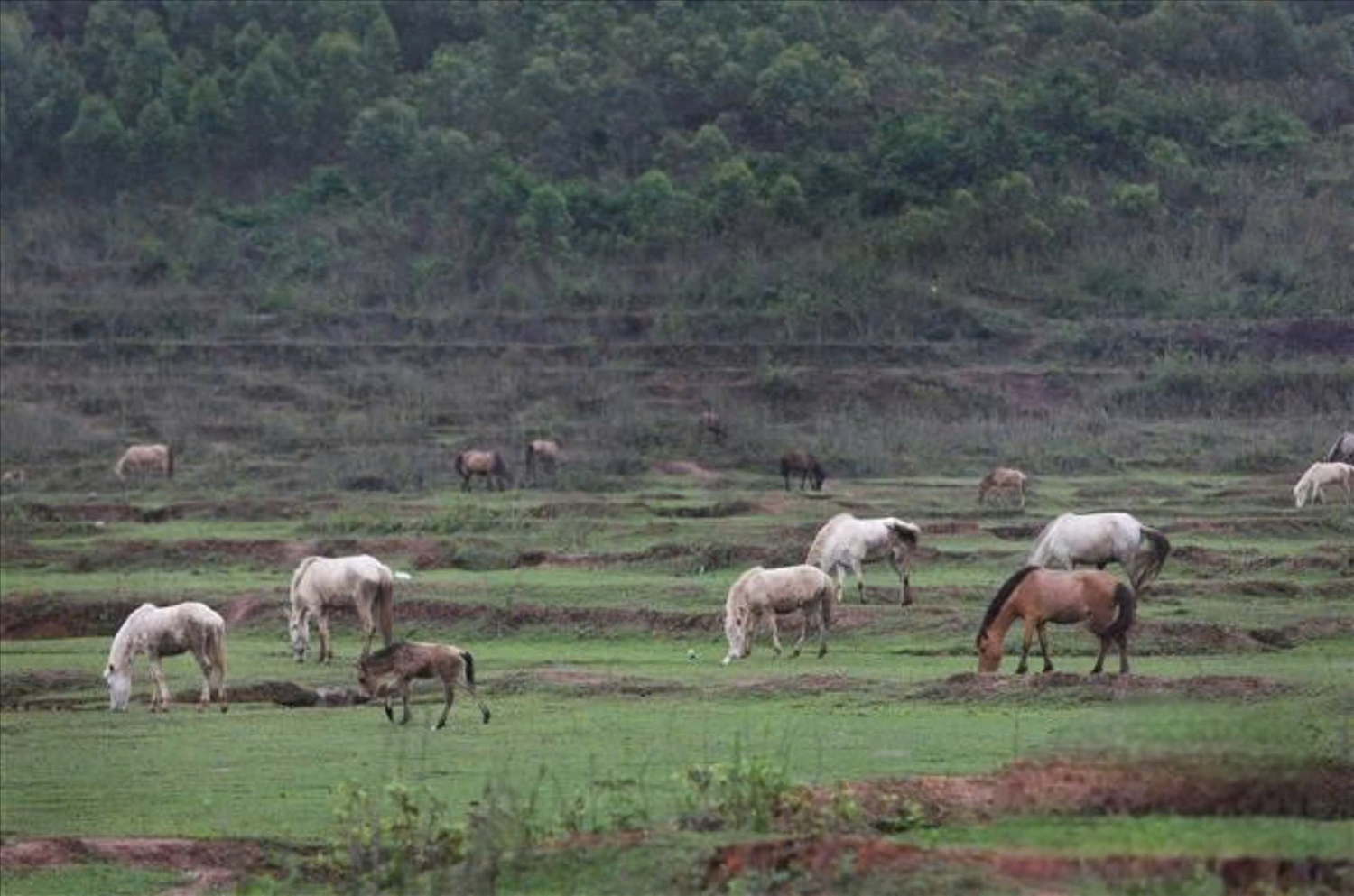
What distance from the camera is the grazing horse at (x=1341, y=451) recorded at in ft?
102

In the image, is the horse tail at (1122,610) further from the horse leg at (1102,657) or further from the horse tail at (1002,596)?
the horse tail at (1002,596)

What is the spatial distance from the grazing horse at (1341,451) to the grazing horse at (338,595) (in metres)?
11.9

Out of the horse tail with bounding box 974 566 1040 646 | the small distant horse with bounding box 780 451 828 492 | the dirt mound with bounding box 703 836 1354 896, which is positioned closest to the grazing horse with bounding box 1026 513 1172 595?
the horse tail with bounding box 974 566 1040 646

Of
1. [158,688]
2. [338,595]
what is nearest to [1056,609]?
[158,688]

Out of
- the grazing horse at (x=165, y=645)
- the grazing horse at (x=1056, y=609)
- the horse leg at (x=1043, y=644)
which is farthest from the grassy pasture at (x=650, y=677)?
the horse leg at (x=1043, y=644)

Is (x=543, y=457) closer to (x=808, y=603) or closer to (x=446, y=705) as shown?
(x=808, y=603)

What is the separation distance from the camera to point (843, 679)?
76.9ft

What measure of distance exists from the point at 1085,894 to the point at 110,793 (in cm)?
967

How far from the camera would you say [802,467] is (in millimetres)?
46094

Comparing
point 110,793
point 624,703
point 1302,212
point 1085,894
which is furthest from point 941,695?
point 1302,212

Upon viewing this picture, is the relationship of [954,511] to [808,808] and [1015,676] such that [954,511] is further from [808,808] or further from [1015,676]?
[808,808]

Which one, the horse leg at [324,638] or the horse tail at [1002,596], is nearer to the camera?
the horse tail at [1002,596]

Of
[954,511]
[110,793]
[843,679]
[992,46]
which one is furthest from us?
[992,46]

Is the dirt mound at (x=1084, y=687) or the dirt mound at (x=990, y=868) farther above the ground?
the dirt mound at (x=990, y=868)
